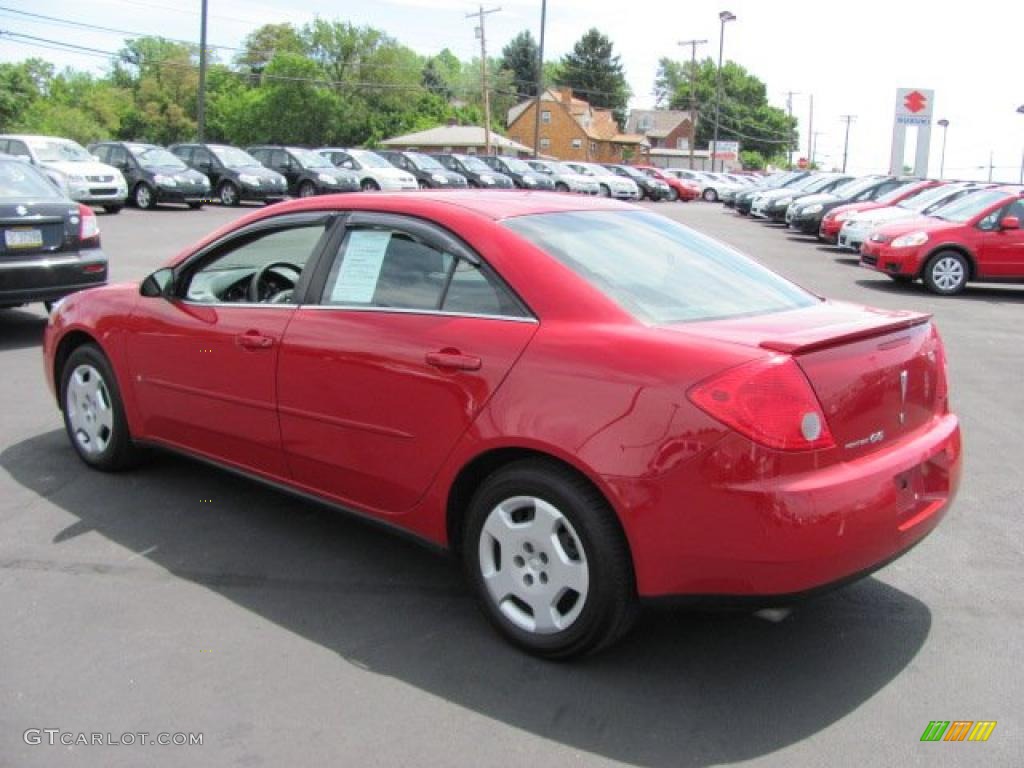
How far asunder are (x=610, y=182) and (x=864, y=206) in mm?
22812

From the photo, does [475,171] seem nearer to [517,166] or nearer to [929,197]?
[517,166]

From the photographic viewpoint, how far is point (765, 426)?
117 inches

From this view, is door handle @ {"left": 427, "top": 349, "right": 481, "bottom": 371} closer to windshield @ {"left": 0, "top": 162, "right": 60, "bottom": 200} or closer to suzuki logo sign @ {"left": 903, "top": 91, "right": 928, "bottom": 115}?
windshield @ {"left": 0, "top": 162, "right": 60, "bottom": 200}

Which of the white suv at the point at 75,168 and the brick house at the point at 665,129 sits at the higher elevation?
the brick house at the point at 665,129

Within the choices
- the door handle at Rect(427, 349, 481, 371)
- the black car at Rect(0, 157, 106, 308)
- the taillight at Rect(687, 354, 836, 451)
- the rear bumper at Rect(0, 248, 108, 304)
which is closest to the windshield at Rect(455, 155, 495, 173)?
the black car at Rect(0, 157, 106, 308)

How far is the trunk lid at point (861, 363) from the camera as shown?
313 centimetres

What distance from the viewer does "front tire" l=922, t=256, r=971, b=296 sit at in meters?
14.6

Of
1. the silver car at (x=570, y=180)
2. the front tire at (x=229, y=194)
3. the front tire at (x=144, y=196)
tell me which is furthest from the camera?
the silver car at (x=570, y=180)

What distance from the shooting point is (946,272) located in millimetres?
14609

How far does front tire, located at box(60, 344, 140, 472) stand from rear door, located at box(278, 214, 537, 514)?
1.44 m

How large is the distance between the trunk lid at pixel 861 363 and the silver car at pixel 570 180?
3728 cm

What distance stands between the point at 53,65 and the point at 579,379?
130 meters

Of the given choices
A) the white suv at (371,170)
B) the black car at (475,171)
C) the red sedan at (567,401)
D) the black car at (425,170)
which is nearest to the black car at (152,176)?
the white suv at (371,170)

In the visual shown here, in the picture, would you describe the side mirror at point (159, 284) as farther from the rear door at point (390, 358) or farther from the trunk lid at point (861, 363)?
the trunk lid at point (861, 363)
